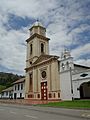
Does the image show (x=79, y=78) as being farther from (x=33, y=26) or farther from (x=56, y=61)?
(x=33, y=26)

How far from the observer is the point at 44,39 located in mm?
58688

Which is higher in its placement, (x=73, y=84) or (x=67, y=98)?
(x=73, y=84)

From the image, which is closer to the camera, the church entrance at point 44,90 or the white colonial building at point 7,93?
the church entrance at point 44,90

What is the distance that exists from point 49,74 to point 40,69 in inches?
193

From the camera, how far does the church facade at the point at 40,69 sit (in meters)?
46.4

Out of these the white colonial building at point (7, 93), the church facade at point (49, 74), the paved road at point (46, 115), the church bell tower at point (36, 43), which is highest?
the church bell tower at point (36, 43)

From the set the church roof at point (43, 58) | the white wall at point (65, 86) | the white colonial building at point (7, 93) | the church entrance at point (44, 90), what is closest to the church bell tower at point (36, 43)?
the church roof at point (43, 58)

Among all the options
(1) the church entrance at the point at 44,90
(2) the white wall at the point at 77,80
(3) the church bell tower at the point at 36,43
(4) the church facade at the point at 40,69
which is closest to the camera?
(2) the white wall at the point at 77,80

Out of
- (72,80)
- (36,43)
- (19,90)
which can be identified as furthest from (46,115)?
(19,90)

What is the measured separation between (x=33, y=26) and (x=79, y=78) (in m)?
27.3

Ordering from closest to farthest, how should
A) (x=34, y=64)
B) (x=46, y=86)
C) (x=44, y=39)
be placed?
(x=46, y=86) < (x=34, y=64) < (x=44, y=39)

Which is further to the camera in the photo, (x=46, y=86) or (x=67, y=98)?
(x=46, y=86)

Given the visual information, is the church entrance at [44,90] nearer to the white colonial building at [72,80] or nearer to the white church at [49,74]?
the white church at [49,74]

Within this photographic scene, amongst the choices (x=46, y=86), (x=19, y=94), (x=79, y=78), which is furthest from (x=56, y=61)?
(x=19, y=94)
